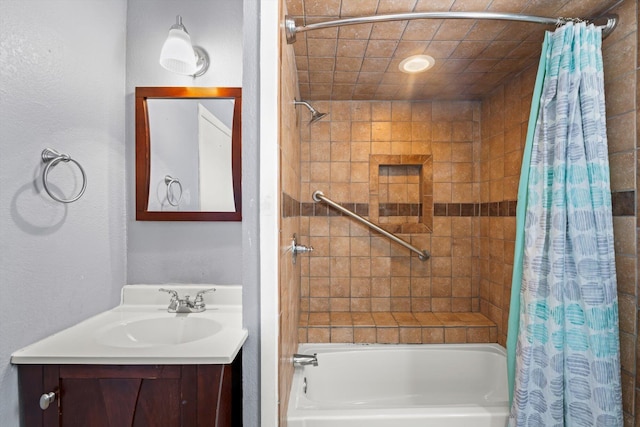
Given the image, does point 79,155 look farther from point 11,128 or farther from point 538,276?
point 538,276

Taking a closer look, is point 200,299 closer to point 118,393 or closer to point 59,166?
point 118,393

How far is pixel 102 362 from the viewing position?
89cm

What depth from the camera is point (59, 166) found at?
1.15m

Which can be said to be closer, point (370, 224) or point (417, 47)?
point (417, 47)

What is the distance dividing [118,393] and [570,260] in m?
1.51

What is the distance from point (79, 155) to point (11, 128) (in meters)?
0.30

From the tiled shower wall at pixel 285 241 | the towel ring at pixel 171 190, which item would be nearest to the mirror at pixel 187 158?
the towel ring at pixel 171 190

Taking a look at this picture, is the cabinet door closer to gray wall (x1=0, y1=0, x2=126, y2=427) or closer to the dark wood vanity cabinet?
the dark wood vanity cabinet

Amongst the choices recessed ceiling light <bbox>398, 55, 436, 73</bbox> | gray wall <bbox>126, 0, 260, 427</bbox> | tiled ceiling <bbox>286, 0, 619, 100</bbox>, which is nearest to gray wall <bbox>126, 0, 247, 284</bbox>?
gray wall <bbox>126, 0, 260, 427</bbox>

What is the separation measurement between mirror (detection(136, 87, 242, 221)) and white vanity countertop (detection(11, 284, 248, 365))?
0.35 m

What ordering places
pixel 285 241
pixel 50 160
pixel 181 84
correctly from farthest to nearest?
pixel 181 84, pixel 285 241, pixel 50 160

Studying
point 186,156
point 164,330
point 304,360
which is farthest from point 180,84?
point 304,360

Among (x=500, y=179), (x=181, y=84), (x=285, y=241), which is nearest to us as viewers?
(x=285, y=241)

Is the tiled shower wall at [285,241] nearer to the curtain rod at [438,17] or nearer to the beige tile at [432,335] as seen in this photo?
the curtain rod at [438,17]
